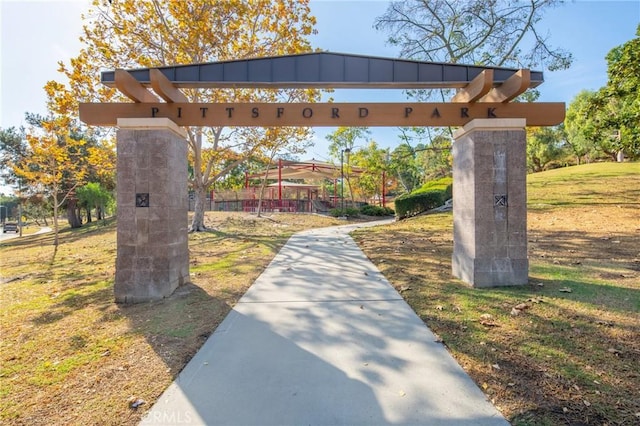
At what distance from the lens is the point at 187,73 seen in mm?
5152

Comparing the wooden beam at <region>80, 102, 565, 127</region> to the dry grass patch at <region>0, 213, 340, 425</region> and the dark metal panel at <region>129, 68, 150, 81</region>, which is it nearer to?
the dark metal panel at <region>129, 68, 150, 81</region>

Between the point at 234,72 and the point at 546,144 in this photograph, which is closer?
the point at 234,72

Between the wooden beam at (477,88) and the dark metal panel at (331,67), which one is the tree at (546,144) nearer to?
the wooden beam at (477,88)

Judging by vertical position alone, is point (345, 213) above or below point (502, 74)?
below

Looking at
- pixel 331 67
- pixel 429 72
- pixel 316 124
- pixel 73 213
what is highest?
pixel 331 67

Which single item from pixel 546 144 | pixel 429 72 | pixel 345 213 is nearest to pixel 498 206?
pixel 429 72

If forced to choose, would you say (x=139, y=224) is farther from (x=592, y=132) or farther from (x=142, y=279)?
(x=592, y=132)

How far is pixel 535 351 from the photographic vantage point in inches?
114

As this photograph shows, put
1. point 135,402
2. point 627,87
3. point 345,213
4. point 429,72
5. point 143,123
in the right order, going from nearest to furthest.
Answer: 1. point 135,402
2. point 143,123
3. point 429,72
4. point 627,87
5. point 345,213

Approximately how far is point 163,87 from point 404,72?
12.5 ft

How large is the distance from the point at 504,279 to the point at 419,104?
3.13 meters

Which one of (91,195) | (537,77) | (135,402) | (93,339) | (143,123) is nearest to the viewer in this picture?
(135,402)

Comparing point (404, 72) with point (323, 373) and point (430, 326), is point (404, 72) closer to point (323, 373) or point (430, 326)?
point (430, 326)

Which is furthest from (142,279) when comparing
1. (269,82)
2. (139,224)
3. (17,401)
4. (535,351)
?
(535,351)
